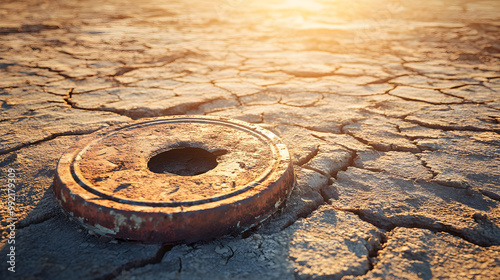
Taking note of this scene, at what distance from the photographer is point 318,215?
1.33 meters

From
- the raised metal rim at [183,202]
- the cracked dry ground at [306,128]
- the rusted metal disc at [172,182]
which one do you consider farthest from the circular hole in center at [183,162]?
the cracked dry ground at [306,128]

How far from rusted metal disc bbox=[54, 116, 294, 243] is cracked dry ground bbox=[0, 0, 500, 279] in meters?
0.08

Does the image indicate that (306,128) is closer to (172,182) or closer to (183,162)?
(183,162)

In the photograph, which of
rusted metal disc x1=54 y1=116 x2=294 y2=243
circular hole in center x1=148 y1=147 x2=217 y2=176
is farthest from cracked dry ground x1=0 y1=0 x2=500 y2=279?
circular hole in center x1=148 y1=147 x2=217 y2=176

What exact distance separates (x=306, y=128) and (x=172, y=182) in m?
1.09

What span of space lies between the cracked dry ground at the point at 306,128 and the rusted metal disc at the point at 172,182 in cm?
8

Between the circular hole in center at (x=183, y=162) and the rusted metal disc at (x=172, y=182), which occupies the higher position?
the rusted metal disc at (x=172, y=182)

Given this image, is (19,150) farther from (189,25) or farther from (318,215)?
(189,25)

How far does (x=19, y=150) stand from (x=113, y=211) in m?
1.05

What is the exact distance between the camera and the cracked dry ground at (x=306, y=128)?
3.59ft

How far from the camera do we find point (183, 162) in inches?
63.9

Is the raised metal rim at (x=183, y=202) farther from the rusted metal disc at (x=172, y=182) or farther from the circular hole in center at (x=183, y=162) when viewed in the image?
the circular hole in center at (x=183, y=162)

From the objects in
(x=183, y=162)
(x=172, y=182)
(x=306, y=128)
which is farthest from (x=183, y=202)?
(x=306, y=128)

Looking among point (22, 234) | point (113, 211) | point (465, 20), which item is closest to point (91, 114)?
point (22, 234)
